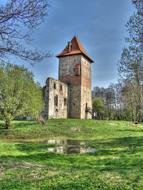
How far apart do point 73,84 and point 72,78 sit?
1355 millimetres

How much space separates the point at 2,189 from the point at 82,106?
59781mm

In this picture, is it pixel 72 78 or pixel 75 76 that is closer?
pixel 75 76

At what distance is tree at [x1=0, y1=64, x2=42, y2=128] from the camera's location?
38.0 metres

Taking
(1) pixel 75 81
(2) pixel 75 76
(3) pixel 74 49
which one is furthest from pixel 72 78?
(3) pixel 74 49

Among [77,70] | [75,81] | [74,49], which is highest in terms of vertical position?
[74,49]

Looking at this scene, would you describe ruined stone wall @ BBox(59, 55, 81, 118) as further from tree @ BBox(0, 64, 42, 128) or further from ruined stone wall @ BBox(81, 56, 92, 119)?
tree @ BBox(0, 64, 42, 128)

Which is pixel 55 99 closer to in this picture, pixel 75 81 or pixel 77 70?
pixel 75 81

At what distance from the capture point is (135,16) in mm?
19578

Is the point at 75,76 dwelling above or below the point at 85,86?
above

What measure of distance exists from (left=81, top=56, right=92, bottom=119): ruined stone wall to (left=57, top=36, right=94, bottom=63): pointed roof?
136cm

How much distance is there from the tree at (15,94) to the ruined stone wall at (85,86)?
2691cm

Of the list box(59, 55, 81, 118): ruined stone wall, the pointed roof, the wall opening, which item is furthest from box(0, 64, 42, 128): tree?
the pointed roof

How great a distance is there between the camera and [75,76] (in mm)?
67562

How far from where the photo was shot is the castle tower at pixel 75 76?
219ft
